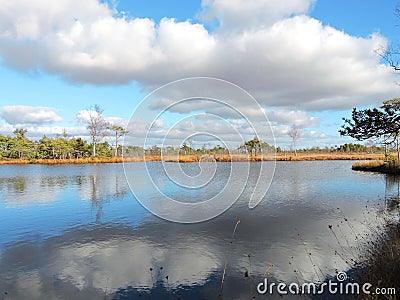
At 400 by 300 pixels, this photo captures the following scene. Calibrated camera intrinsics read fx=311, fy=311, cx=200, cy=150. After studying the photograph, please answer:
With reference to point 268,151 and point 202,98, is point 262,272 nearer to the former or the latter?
point 202,98

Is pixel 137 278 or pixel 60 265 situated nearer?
pixel 137 278

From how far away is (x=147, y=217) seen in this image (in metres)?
11.5

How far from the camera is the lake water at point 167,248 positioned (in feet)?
18.9

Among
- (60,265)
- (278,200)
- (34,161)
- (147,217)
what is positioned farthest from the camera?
(34,161)

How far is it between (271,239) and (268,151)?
48.6m

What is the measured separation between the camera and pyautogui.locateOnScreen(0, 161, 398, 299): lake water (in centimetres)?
575

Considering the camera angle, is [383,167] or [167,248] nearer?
[167,248]

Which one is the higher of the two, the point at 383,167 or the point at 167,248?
the point at 383,167

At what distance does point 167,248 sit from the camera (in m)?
7.75

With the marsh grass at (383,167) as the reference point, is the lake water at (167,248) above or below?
below

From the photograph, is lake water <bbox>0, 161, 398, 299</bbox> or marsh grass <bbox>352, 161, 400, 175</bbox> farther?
marsh grass <bbox>352, 161, 400, 175</bbox>

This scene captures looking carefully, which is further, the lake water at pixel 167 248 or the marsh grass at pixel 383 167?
the marsh grass at pixel 383 167

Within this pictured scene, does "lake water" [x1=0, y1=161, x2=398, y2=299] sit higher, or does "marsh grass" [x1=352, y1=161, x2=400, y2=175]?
"marsh grass" [x1=352, y1=161, x2=400, y2=175]

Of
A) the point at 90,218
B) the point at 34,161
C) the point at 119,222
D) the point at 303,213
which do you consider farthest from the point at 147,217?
the point at 34,161
